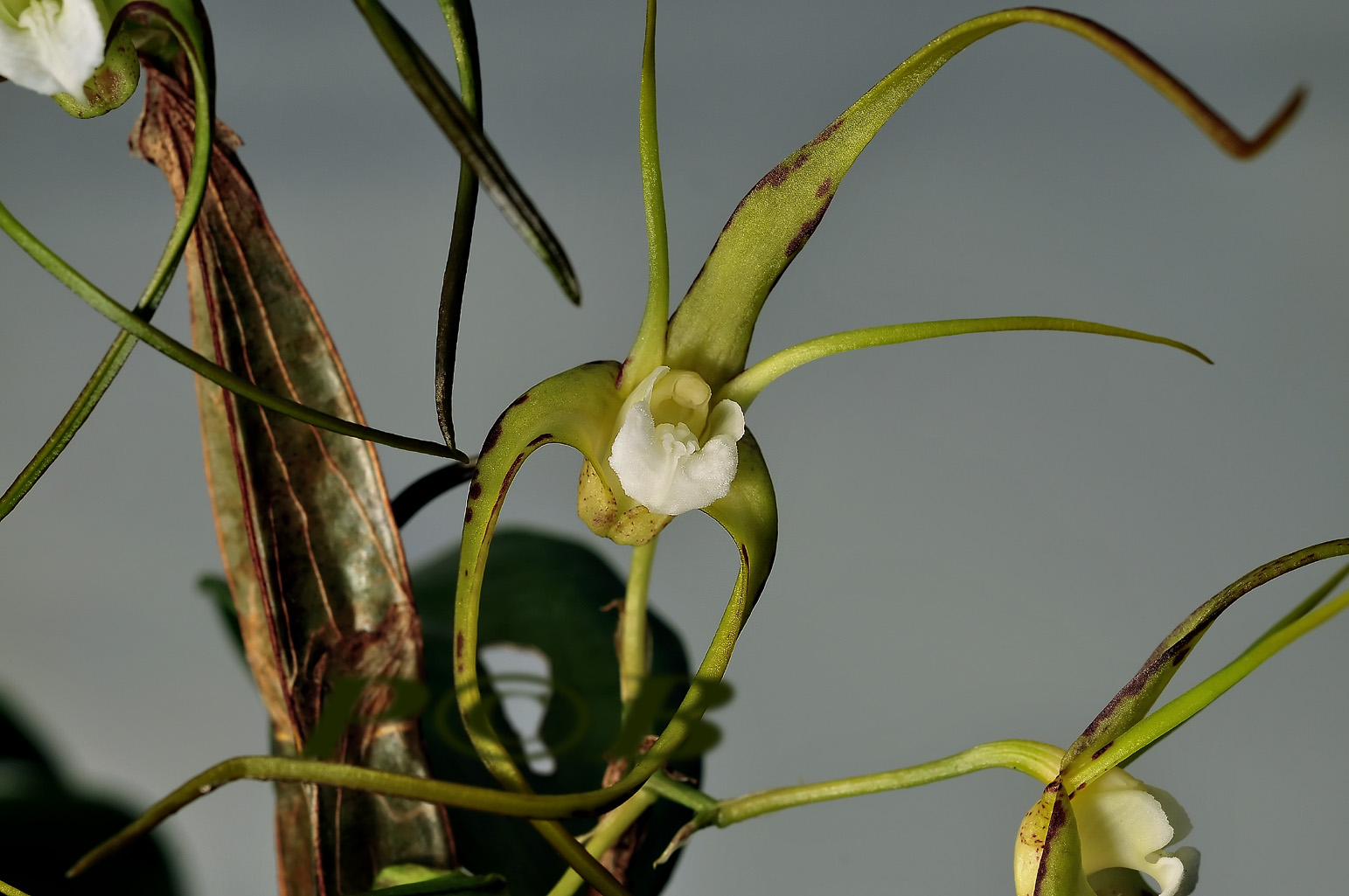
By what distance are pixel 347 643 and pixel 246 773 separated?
0.10m

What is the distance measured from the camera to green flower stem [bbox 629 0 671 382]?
233 millimetres

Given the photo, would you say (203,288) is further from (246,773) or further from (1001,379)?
(1001,379)

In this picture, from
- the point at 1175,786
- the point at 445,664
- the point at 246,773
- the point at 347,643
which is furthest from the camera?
the point at 1175,786

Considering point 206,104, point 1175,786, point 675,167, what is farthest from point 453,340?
point 1175,786

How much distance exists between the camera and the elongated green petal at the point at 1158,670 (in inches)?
9.9

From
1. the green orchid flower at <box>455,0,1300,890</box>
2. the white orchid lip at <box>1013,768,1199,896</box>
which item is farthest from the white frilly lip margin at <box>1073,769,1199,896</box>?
the green orchid flower at <box>455,0,1300,890</box>

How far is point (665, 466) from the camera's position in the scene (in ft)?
0.83

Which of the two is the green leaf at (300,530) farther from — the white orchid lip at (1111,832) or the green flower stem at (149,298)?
the white orchid lip at (1111,832)

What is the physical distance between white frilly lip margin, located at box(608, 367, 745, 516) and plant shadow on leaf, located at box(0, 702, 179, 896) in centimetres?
30

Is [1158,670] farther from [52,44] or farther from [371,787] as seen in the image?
[52,44]

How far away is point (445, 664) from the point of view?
16.2 inches

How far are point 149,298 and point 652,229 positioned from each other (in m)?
0.12

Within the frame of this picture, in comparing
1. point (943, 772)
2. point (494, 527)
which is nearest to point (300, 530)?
point (494, 527)

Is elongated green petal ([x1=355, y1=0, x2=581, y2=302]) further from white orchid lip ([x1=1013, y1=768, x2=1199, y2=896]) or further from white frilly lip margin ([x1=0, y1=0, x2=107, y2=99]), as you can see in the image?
white orchid lip ([x1=1013, y1=768, x2=1199, y2=896])
